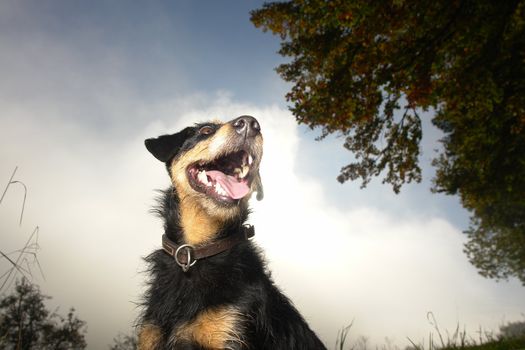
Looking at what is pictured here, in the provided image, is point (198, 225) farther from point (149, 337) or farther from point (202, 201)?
point (149, 337)

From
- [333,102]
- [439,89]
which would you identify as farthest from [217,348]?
[439,89]

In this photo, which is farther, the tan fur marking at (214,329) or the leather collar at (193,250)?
the leather collar at (193,250)

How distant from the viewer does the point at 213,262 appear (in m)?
2.95

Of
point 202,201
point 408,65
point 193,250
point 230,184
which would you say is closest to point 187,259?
point 193,250

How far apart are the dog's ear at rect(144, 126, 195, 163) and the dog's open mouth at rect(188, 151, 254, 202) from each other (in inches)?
15.0

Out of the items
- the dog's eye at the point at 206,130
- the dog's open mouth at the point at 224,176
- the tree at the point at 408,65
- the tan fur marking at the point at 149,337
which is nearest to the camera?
the tan fur marking at the point at 149,337

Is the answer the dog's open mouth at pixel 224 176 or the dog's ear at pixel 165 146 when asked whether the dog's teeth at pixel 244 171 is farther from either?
the dog's ear at pixel 165 146

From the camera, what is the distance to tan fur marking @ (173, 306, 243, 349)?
2.55m

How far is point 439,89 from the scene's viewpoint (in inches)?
301

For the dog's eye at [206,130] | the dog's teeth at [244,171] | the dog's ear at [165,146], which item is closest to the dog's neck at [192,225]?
the dog's teeth at [244,171]

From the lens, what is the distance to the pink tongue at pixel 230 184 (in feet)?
10.8

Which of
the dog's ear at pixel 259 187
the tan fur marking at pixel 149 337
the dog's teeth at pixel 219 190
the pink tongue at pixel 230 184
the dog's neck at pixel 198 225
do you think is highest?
the dog's ear at pixel 259 187

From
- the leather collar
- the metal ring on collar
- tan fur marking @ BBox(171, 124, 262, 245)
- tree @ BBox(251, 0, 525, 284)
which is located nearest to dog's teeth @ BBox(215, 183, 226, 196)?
tan fur marking @ BBox(171, 124, 262, 245)

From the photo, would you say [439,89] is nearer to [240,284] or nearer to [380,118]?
[380,118]
